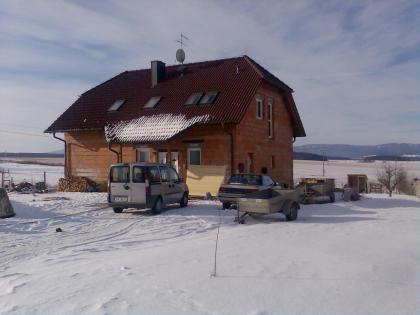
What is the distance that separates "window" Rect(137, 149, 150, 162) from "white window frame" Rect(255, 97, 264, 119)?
19.7 feet

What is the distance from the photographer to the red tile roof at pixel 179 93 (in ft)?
69.5

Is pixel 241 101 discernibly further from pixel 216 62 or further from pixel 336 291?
pixel 336 291

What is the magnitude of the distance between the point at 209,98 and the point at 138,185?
28.7ft

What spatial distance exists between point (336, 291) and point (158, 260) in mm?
3104

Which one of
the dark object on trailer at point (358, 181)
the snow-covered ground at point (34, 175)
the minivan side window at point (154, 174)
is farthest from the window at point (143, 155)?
the dark object on trailer at point (358, 181)

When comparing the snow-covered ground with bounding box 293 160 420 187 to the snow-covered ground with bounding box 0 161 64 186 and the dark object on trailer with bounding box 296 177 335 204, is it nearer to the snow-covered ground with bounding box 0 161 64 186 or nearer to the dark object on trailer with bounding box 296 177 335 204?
the dark object on trailer with bounding box 296 177 335 204

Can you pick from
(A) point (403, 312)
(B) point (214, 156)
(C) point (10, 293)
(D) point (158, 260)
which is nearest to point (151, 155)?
(B) point (214, 156)

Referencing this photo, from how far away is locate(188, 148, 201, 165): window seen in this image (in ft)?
71.1

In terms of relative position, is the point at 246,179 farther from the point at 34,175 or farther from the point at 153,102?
the point at 34,175

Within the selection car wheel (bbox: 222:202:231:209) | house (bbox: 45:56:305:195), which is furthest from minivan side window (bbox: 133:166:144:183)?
house (bbox: 45:56:305:195)

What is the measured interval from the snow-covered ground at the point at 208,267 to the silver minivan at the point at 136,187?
150 centimetres

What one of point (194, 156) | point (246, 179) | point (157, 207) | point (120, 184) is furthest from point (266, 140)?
point (120, 184)

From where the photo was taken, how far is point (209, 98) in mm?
22000

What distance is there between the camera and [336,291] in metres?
5.64
